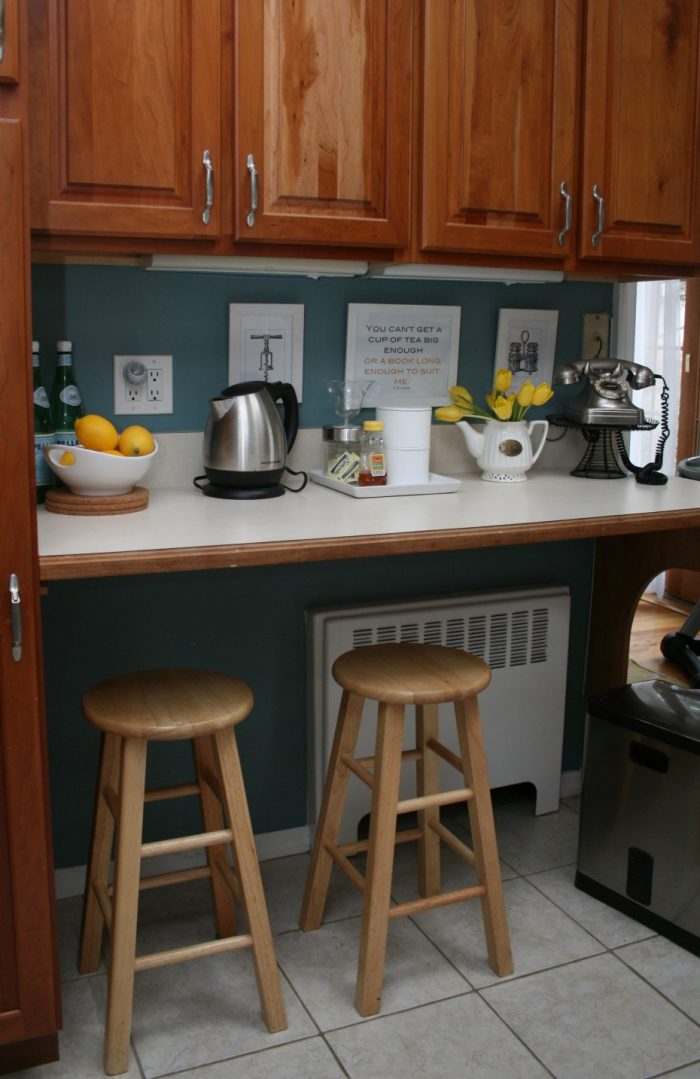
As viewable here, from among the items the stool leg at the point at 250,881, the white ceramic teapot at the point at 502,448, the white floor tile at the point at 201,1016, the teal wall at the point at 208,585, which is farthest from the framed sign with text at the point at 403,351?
the white floor tile at the point at 201,1016

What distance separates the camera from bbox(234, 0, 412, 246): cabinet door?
192 cm

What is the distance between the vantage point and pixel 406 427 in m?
2.27

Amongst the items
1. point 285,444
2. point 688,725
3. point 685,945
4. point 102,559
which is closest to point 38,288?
point 285,444

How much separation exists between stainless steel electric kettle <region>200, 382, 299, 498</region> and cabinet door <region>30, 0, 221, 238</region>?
0.33 metres

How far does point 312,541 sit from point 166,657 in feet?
2.18

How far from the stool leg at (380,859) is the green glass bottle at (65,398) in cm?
83

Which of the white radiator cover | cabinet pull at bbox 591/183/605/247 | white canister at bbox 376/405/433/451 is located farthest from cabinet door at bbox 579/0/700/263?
the white radiator cover

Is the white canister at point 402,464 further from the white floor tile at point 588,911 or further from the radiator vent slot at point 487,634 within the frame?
the white floor tile at point 588,911

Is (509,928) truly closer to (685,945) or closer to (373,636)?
(685,945)

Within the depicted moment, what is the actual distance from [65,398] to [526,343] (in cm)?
116

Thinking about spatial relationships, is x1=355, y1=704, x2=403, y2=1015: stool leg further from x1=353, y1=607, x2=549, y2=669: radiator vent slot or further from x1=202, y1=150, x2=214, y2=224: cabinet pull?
x1=202, y1=150, x2=214, y2=224: cabinet pull

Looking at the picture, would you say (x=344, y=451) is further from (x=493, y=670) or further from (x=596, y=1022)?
(x=596, y=1022)

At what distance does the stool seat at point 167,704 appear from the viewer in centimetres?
174

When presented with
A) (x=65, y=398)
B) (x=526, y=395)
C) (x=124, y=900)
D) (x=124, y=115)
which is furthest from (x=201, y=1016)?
(x=124, y=115)
